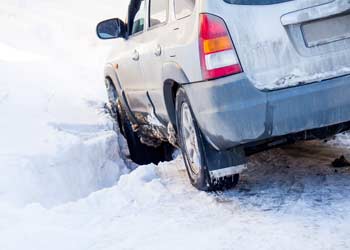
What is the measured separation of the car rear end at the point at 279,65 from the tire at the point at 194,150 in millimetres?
490

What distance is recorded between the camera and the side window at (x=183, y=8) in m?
4.30

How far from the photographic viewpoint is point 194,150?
15.1 feet

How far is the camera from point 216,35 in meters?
3.93

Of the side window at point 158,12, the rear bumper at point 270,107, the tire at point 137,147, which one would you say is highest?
the side window at point 158,12

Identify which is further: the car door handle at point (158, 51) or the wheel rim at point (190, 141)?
the car door handle at point (158, 51)

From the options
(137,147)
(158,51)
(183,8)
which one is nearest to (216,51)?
(183,8)

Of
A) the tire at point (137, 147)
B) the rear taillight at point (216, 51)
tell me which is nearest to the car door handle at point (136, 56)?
the tire at point (137, 147)

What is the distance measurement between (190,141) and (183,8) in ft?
3.37

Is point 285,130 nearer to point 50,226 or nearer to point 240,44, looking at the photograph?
point 240,44

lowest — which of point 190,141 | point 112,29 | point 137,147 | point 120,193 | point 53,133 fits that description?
point 137,147

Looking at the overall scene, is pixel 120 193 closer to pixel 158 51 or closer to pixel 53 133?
pixel 158 51

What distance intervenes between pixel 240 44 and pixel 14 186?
2449mm

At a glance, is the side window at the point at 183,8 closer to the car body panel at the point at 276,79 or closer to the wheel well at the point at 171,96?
the car body panel at the point at 276,79

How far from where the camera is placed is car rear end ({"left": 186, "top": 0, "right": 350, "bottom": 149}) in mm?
3865
